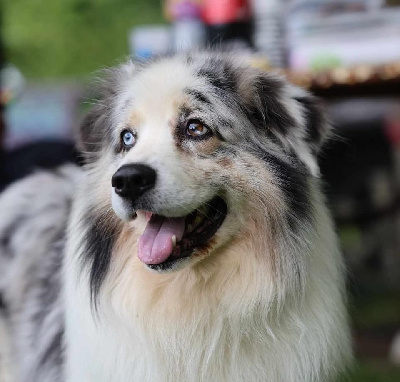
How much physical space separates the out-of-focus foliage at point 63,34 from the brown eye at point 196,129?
736 centimetres

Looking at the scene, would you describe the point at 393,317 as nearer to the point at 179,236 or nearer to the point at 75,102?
the point at 179,236

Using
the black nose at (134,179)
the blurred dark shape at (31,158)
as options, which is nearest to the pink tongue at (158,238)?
the black nose at (134,179)

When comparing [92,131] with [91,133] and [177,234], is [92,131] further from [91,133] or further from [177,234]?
[177,234]

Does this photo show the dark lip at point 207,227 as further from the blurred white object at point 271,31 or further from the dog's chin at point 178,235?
the blurred white object at point 271,31

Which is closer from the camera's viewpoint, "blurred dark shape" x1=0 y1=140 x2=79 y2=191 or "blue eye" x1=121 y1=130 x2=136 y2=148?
"blue eye" x1=121 y1=130 x2=136 y2=148

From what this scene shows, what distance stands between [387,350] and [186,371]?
2475 mm

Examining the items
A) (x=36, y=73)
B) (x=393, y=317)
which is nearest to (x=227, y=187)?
(x=393, y=317)

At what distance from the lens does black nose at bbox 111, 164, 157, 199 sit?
2.31 meters

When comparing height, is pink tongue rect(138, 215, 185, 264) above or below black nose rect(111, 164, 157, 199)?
below

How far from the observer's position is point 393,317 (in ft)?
17.6

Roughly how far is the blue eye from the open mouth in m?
0.33

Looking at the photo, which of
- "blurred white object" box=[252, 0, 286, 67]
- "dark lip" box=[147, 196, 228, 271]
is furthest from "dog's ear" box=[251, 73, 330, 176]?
"blurred white object" box=[252, 0, 286, 67]

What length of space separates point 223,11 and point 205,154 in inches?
84.5

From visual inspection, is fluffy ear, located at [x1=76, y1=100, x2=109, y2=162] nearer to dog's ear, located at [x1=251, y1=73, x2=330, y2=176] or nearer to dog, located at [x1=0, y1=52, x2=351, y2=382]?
dog, located at [x1=0, y1=52, x2=351, y2=382]
